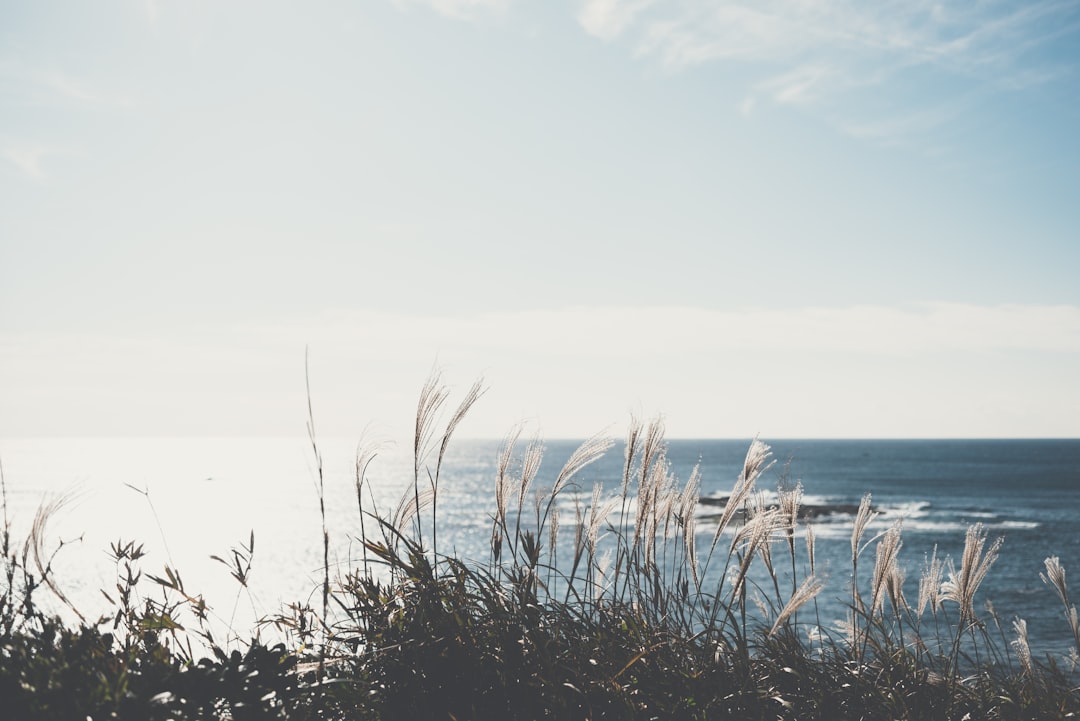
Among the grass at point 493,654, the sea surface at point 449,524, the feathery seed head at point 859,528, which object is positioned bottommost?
the sea surface at point 449,524

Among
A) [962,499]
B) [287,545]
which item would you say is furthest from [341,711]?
[962,499]

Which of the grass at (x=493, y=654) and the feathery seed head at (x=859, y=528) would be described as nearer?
the grass at (x=493, y=654)

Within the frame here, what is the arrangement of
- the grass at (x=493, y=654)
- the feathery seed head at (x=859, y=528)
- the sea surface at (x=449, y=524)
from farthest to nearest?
1. the sea surface at (x=449, y=524)
2. the feathery seed head at (x=859, y=528)
3. the grass at (x=493, y=654)

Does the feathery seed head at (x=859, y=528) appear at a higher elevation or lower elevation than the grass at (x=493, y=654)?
higher

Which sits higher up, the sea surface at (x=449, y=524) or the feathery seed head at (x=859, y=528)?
the feathery seed head at (x=859, y=528)

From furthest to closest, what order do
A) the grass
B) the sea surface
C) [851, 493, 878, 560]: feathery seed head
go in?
the sea surface
[851, 493, 878, 560]: feathery seed head
the grass

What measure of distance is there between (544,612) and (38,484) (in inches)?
4367

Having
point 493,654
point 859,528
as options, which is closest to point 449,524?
point 859,528

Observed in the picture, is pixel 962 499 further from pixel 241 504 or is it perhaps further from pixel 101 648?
pixel 101 648

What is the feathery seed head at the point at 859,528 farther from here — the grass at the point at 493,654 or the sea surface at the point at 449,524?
the sea surface at the point at 449,524

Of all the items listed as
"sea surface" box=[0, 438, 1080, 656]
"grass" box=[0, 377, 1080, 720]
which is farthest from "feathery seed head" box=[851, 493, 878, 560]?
"sea surface" box=[0, 438, 1080, 656]

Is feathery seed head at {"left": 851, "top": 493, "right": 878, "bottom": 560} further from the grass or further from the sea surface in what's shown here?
the sea surface

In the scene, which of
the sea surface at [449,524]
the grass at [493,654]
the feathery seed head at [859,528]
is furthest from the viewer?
the sea surface at [449,524]

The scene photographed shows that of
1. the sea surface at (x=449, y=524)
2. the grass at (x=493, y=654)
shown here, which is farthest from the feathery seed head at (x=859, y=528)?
the sea surface at (x=449, y=524)
